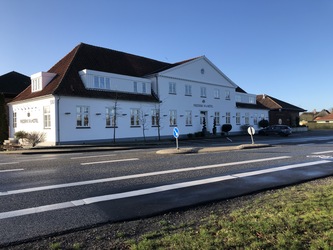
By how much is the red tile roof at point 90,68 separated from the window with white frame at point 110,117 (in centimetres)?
124

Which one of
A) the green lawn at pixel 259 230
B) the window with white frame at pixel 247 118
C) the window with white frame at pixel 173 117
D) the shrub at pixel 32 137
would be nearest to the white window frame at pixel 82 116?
the shrub at pixel 32 137

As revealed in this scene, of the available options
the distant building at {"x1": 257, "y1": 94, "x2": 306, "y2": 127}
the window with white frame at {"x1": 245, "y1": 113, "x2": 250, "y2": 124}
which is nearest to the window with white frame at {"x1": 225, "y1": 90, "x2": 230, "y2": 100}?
the window with white frame at {"x1": 245, "y1": 113, "x2": 250, "y2": 124}

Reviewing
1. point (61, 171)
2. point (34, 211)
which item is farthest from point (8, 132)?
point (34, 211)

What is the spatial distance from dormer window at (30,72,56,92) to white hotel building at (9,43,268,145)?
0.09 metres

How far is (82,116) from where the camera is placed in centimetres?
2664

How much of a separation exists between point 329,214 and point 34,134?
25629 millimetres

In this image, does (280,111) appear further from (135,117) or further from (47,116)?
(47,116)

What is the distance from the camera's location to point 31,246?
13.6ft

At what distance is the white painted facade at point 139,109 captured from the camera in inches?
1016

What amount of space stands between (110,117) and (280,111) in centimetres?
3878

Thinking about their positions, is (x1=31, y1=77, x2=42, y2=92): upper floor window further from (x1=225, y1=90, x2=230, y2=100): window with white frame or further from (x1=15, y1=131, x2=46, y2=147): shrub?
(x1=225, y1=90, x2=230, y2=100): window with white frame

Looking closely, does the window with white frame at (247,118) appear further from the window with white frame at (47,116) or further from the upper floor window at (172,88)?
the window with white frame at (47,116)

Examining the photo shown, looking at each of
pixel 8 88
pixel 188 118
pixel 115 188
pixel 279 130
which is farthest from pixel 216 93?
pixel 115 188

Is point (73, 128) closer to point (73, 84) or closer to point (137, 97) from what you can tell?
point (73, 84)
